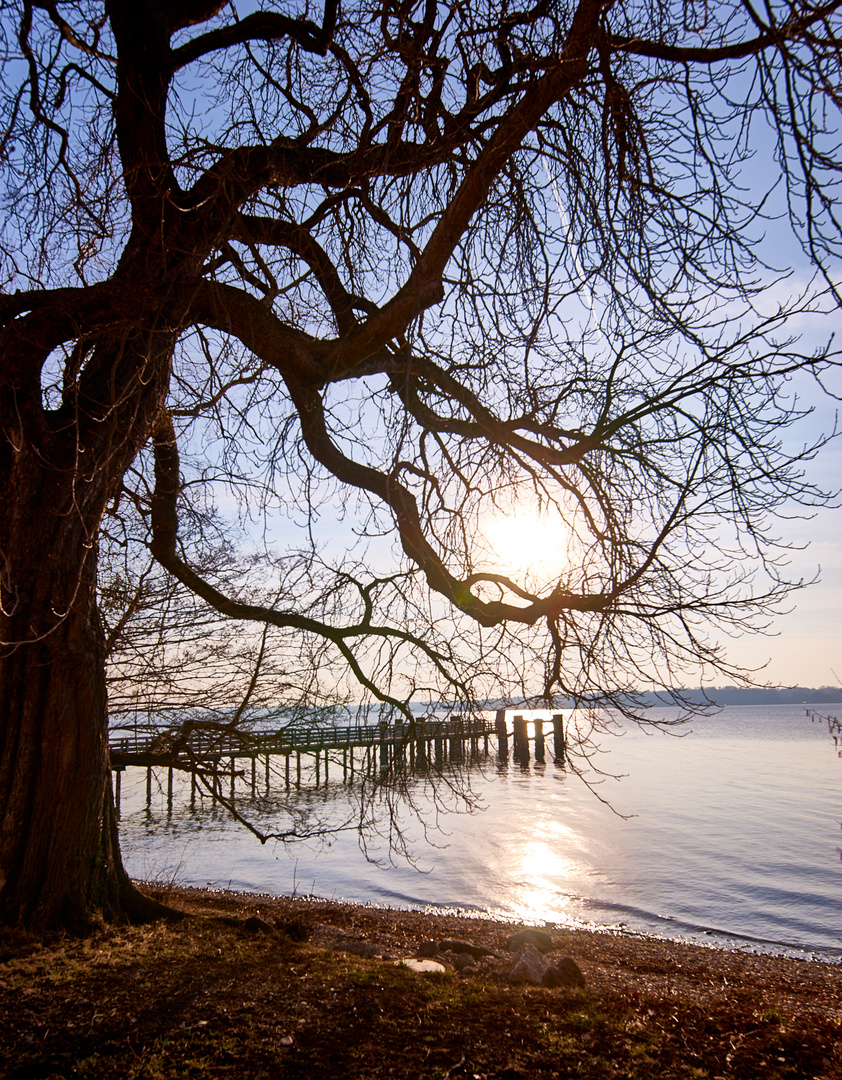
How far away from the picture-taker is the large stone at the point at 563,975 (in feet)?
20.5

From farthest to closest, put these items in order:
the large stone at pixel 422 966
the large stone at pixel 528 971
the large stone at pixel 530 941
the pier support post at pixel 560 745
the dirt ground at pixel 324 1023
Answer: the large stone at pixel 530 941 < the large stone at pixel 528 971 < the large stone at pixel 422 966 < the pier support post at pixel 560 745 < the dirt ground at pixel 324 1023

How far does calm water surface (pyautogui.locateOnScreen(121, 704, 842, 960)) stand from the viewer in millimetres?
15219

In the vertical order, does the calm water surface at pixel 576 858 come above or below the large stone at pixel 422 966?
below

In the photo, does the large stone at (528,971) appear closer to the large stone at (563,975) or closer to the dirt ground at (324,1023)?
the large stone at (563,975)

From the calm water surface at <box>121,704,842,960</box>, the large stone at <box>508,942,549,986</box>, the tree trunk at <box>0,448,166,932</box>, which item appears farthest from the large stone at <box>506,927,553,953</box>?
the tree trunk at <box>0,448,166,932</box>

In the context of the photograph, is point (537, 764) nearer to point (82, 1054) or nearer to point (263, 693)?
point (263, 693)

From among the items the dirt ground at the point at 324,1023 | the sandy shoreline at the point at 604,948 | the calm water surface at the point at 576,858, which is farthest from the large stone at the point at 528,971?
the calm water surface at the point at 576,858

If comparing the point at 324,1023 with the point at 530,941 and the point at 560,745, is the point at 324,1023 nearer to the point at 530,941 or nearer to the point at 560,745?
the point at 560,745

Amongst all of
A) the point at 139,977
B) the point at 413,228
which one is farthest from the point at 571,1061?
the point at 413,228

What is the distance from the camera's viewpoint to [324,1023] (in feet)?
11.6

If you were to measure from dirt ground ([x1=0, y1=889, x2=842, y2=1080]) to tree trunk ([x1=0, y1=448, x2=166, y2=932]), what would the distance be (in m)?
0.36

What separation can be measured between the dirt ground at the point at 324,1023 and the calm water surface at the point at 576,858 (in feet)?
12.9

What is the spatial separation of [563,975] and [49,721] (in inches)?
191

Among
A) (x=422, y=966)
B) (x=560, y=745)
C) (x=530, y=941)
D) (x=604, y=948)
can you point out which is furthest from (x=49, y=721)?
(x=604, y=948)
